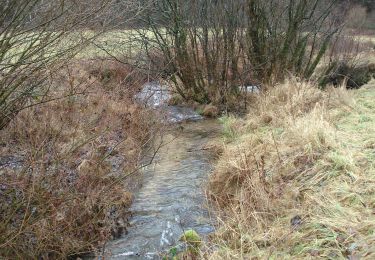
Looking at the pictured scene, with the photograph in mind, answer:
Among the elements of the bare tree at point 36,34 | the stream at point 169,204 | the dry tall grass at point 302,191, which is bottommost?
the stream at point 169,204

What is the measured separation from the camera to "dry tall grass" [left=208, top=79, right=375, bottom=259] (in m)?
4.08

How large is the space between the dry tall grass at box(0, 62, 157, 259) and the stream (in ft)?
0.78

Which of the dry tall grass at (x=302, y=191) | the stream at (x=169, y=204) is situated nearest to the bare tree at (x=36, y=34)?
the stream at (x=169, y=204)

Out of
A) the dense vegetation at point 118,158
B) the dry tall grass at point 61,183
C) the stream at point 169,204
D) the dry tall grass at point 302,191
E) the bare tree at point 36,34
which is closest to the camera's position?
the dry tall grass at point 302,191

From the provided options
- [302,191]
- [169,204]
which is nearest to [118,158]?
[169,204]

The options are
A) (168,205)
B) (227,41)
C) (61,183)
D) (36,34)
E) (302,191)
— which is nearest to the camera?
(302,191)

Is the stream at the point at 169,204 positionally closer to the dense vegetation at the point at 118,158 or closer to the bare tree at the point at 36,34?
the dense vegetation at the point at 118,158

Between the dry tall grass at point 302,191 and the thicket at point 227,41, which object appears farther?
the thicket at point 227,41

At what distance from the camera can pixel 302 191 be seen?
17.2 feet

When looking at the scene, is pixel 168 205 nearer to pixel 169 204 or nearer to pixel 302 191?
pixel 169 204

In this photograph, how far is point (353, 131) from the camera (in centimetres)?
671

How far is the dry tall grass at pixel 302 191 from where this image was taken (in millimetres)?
4082

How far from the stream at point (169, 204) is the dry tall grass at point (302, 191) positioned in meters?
0.39

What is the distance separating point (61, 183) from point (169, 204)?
1687 millimetres
